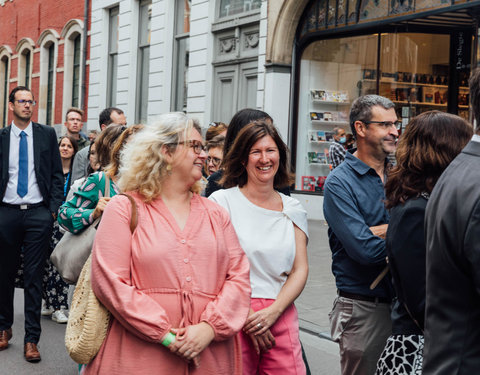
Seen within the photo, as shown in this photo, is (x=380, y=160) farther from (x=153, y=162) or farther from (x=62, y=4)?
(x=62, y=4)

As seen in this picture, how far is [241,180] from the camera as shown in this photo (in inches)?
144

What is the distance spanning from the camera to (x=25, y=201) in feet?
19.7

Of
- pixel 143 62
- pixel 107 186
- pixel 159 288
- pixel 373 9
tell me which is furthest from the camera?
pixel 143 62

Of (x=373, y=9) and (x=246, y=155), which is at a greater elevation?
(x=373, y=9)

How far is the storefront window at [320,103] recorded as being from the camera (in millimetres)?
14555

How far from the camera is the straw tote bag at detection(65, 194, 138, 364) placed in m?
2.82

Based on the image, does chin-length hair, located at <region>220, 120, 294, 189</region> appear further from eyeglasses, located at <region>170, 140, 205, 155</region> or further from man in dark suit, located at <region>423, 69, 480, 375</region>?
man in dark suit, located at <region>423, 69, 480, 375</region>

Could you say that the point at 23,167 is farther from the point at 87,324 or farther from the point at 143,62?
the point at 143,62

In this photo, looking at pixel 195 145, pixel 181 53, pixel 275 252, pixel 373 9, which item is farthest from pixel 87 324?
pixel 181 53

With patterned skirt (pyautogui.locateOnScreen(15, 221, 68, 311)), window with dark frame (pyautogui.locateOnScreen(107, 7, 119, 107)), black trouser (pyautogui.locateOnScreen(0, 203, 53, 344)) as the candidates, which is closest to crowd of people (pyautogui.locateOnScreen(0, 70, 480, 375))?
black trouser (pyautogui.locateOnScreen(0, 203, 53, 344))

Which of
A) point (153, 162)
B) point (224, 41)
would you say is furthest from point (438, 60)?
point (153, 162)

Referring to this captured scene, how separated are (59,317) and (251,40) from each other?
9.94 meters

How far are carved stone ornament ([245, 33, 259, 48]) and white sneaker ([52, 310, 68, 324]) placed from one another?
9630mm

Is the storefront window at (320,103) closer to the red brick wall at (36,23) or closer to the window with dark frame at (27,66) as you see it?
the red brick wall at (36,23)
